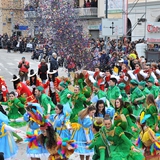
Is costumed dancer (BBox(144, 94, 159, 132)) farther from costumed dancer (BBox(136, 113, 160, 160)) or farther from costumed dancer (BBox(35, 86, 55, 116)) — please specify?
costumed dancer (BBox(35, 86, 55, 116))

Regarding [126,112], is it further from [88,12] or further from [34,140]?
[88,12]

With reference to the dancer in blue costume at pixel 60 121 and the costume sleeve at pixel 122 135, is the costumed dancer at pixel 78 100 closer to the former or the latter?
the dancer in blue costume at pixel 60 121

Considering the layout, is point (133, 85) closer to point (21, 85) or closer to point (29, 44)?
point (21, 85)

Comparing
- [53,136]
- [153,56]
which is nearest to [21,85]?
[53,136]

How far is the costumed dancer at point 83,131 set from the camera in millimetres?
8445

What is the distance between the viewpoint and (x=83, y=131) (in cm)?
854

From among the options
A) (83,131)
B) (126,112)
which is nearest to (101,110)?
(126,112)

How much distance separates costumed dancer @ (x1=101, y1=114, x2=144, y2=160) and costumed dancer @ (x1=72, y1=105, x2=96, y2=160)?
1.35m

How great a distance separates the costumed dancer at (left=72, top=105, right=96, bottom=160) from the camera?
8.45 m

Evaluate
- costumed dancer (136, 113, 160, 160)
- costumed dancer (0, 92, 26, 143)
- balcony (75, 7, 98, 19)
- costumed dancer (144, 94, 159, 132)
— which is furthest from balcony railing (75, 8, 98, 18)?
costumed dancer (136, 113, 160, 160)

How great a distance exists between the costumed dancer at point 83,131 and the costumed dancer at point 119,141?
53.3 inches

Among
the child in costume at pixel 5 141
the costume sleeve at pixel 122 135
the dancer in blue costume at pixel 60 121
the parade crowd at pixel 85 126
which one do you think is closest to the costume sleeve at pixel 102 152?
the parade crowd at pixel 85 126

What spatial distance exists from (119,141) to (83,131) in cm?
156

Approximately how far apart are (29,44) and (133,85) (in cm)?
2591
